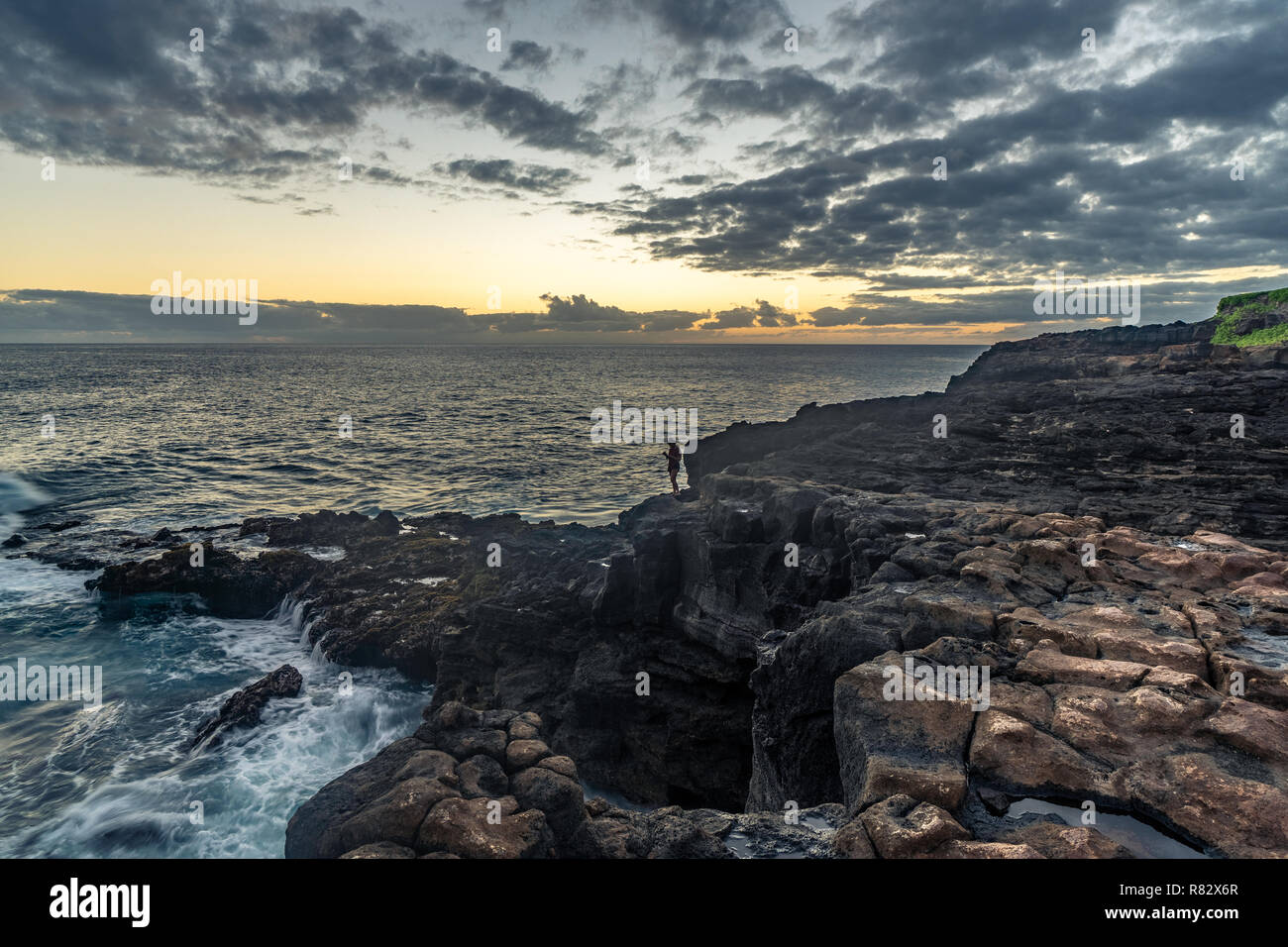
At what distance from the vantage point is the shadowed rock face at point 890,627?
23.9 feet

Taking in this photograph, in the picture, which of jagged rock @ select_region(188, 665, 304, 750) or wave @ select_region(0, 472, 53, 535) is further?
wave @ select_region(0, 472, 53, 535)

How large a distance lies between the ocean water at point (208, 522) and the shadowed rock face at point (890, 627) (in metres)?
3.09

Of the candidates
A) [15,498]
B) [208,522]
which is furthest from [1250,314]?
[15,498]

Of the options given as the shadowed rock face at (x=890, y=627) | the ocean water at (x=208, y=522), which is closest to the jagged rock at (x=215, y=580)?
the shadowed rock face at (x=890, y=627)

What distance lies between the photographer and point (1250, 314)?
176ft

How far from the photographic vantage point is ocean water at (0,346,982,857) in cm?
1650

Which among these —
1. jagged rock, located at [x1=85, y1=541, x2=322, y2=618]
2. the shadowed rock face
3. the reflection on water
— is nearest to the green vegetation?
the shadowed rock face

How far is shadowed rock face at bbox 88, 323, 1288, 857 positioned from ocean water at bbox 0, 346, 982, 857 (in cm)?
309

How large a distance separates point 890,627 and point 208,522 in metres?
41.7

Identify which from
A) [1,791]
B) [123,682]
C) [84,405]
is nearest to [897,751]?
[1,791]

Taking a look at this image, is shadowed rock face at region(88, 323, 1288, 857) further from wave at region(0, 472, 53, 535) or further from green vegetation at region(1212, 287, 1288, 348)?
wave at region(0, 472, 53, 535)

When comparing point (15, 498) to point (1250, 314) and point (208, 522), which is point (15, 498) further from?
point (1250, 314)

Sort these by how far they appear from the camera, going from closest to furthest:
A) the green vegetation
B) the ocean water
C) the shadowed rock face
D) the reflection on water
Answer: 1. the reflection on water
2. the shadowed rock face
3. the ocean water
4. the green vegetation

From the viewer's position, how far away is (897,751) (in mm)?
7996
